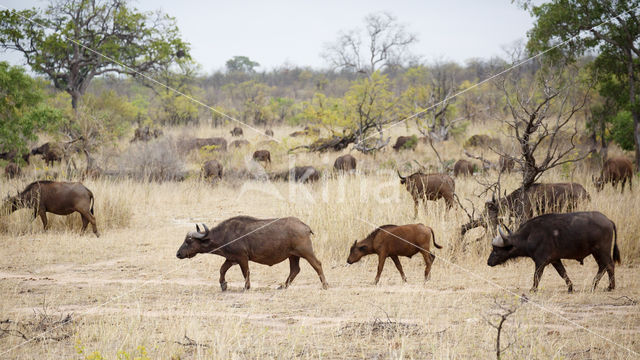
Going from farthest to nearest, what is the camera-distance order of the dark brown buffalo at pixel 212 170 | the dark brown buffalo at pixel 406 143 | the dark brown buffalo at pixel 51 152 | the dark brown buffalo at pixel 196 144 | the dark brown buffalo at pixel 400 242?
the dark brown buffalo at pixel 406 143
the dark brown buffalo at pixel 196 144
the dark brown buffalo at pixel 51 152
the dark brown buffalo at pixel 212 170
the dark brown buffalo at pixel 400 242

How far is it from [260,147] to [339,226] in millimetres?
14819

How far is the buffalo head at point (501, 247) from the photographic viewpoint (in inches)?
313

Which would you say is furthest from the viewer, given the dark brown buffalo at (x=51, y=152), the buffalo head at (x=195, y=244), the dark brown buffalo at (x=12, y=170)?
the dark brown buffalo at (x=51, y=152)

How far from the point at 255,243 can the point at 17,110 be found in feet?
38.8

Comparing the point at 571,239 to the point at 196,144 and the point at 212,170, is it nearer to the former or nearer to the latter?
the point at 212,170

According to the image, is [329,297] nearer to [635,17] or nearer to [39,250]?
[39,250]

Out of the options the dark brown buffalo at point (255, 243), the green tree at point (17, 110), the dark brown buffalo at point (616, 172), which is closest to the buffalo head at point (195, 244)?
the dark brown buffalo at point (255, 243)

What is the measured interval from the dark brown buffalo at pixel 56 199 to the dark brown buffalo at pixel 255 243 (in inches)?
204

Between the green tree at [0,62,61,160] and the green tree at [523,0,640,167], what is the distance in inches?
658

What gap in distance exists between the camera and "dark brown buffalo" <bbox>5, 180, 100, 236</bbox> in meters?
12.1

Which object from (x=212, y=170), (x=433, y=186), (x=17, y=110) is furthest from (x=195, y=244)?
(x=212, y=170)

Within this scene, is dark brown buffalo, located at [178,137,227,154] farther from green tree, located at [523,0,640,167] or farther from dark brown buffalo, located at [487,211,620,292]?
dark brown buffalo, located at [487,211,620,292]

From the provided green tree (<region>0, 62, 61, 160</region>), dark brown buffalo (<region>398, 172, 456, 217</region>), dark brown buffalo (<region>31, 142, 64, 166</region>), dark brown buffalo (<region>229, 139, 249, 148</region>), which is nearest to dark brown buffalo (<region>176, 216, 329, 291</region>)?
dark brown buffalo (<region>398, 172, 456, 217</region>)

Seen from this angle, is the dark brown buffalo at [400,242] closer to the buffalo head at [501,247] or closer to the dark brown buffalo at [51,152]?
the buffalo head at [501,247]
